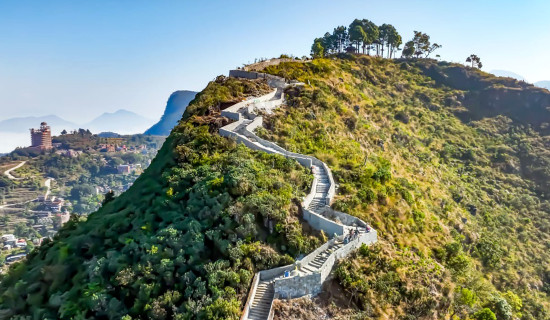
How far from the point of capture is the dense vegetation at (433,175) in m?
20.2

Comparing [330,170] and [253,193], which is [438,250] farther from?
[253,193]

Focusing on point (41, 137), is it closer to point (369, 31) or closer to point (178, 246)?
point (369, 31)

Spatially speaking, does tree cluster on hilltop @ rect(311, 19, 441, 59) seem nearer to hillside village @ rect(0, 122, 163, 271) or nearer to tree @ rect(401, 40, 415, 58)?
tree @ rect(401, 40, 415, 58)

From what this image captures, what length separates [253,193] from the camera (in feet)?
67.4

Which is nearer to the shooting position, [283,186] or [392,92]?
[283,186]

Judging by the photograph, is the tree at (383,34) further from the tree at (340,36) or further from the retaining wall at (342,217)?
the retaining wall at (342,217)

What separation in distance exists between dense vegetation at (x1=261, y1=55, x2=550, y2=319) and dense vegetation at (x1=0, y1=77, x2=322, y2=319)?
4218 mm

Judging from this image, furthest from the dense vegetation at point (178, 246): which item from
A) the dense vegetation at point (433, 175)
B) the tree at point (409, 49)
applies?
the tree at point (409, 49)

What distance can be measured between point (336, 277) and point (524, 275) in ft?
84.2

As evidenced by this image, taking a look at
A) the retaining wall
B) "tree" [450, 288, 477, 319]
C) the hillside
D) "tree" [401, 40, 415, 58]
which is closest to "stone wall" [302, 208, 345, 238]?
the hillside

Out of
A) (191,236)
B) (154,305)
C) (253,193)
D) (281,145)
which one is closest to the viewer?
(154,305)

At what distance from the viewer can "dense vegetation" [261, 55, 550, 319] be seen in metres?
20.2

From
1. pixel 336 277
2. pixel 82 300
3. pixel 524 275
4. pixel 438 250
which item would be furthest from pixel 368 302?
pixel 524 275

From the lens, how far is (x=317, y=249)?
59.1 ft
